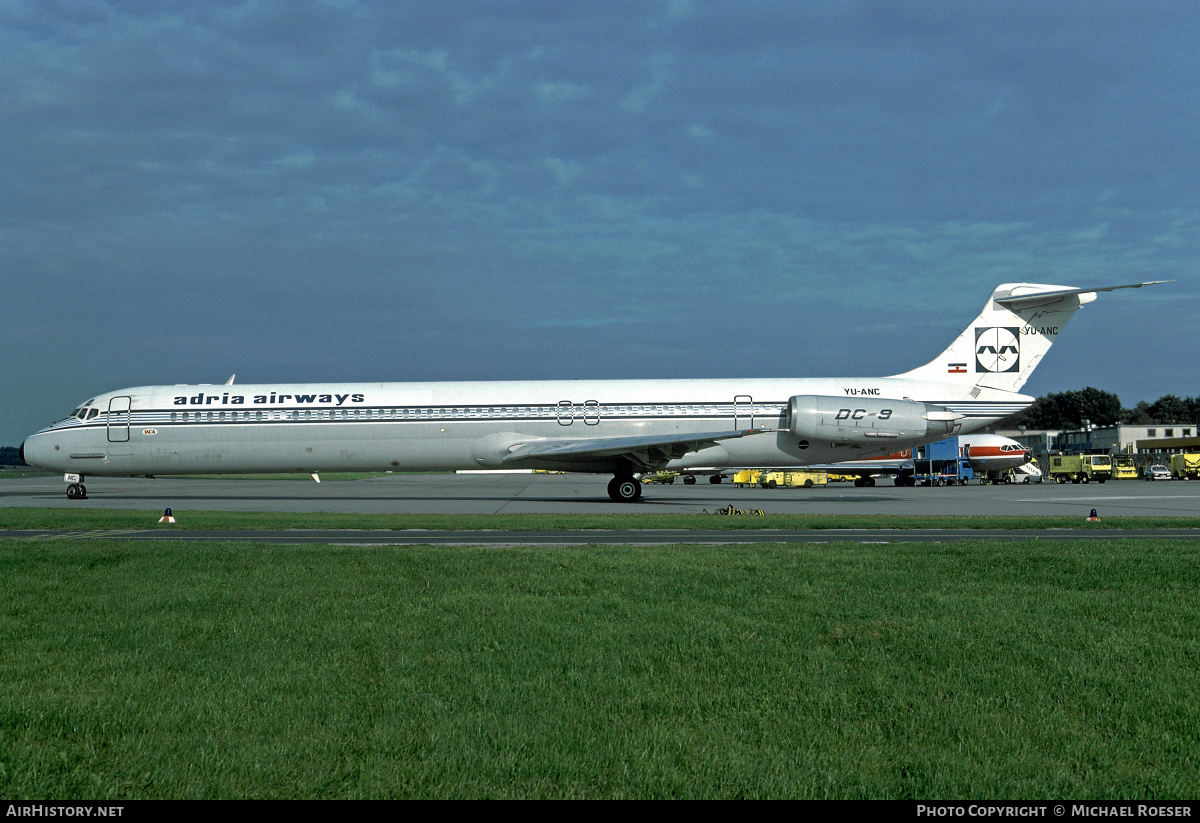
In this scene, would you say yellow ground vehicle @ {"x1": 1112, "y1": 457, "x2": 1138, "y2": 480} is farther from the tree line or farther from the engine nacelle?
the tree line

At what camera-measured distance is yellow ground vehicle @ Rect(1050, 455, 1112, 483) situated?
6406cm

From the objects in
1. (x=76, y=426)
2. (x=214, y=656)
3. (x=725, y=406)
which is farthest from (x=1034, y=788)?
(x=76, y=426)

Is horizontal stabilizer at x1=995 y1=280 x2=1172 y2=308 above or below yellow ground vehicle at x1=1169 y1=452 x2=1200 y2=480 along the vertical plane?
above

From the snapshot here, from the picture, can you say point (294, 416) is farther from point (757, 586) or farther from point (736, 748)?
point (736, 748)

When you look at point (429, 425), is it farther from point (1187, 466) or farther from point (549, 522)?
point (1187, 466)

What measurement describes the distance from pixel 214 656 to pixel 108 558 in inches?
248

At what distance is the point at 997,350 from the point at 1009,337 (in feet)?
1.98

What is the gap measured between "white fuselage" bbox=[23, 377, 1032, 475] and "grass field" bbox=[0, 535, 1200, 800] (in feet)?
66.9

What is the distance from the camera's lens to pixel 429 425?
30.4 metres

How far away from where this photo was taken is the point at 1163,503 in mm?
28516

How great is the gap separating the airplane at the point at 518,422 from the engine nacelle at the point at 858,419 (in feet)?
0.12

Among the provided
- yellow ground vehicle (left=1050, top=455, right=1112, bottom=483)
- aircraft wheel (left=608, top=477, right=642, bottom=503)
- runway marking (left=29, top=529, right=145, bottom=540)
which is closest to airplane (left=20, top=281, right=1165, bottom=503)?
aircraft wheel (left=608, top=477, right=642, bottom=503)

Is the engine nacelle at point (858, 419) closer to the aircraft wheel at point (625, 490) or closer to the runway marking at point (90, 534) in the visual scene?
the aircraft wheel at point (625, 490)

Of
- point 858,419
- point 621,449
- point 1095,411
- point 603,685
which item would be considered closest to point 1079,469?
point 858,419
